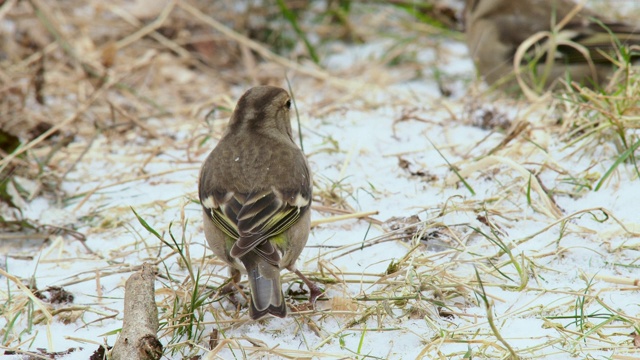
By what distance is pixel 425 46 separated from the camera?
884 centimetres

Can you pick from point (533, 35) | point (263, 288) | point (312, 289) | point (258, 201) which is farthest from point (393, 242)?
point (533, 35)

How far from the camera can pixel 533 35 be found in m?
8.05

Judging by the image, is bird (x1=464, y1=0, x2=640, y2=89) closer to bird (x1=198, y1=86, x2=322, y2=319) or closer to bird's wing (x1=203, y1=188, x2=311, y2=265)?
bird (x1=198, y1=86, x2=322, y2=319)

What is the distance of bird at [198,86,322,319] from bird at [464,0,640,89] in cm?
360

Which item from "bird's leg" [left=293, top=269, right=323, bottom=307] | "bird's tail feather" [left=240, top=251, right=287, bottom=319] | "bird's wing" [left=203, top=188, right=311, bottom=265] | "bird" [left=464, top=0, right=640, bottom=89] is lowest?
"bird" [left=464, top=0, right=640, bottom=89]

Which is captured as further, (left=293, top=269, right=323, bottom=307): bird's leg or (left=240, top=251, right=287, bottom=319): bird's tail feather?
(left=293, top=269, right=323, bottom=307): bird's leg

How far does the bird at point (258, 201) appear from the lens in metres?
3.42

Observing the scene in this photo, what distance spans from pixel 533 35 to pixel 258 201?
17.2 ft

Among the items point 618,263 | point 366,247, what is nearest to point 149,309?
point 366,247

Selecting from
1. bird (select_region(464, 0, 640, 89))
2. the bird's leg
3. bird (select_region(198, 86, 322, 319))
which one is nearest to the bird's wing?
bird (select_region(198, 86, 322, 319))

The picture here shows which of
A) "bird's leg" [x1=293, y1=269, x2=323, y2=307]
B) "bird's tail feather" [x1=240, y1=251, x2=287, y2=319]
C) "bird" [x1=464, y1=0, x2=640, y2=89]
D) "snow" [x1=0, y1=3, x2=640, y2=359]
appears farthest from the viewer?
"bird" [x1=464, y1=0, x2=640, y2=89]

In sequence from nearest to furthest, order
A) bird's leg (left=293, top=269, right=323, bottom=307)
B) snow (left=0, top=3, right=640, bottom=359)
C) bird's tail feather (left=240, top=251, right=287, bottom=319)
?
bird's tail feather (left=240, top=251, right=287, bottom=319), snow (left=0, top=3, right=640, bottom=359), bird's leg (left=293, top=269, right=323, bottom=307)

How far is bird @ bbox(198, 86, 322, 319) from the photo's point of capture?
342cm

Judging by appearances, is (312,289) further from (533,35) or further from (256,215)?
(533,35)
